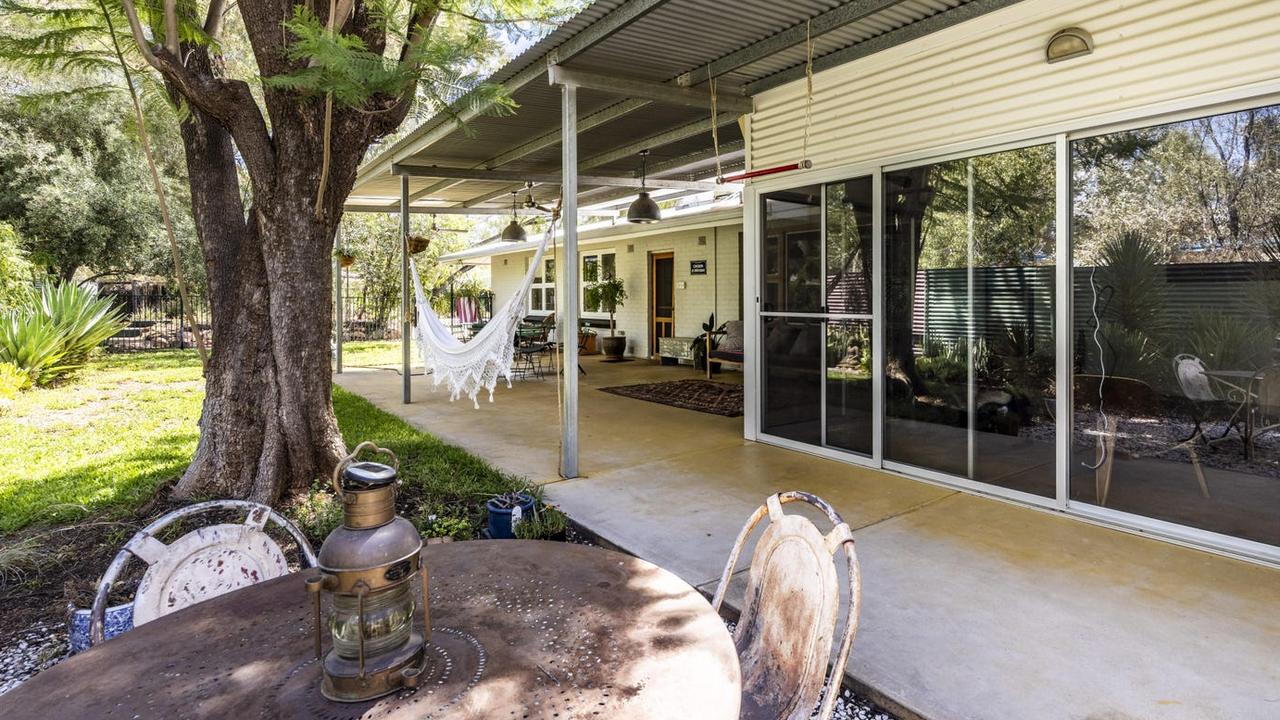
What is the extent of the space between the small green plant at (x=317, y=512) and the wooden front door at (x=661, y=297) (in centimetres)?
825

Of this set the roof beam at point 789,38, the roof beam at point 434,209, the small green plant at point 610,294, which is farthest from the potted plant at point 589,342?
the roof beam at point 789,38

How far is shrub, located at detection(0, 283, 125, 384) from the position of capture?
7945 millimetres

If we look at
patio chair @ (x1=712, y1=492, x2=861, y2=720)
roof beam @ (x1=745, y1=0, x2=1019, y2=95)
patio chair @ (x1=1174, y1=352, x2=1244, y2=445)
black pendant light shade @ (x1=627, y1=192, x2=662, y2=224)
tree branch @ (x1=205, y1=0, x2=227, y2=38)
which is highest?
tree branch @ (x1=205, y1=0, x2=227, y2=38)

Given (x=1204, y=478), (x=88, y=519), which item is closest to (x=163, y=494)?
(x=88, y=519)

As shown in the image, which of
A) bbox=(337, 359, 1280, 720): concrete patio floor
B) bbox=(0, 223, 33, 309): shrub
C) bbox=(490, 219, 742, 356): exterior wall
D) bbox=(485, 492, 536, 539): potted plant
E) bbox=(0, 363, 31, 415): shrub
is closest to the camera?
bbox=(337, 359, 1280, 720): concrete patio floor

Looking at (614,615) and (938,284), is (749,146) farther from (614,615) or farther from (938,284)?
(614,615)

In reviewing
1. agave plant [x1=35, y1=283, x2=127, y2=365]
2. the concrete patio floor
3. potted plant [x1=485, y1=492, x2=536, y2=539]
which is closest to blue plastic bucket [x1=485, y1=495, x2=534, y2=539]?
potted plant [x1=485, y1=492, x2=536, y2=539]

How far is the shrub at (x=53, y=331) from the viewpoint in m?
7.95

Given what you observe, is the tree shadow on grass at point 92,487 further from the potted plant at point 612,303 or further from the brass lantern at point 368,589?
the potted plant at point 612,303

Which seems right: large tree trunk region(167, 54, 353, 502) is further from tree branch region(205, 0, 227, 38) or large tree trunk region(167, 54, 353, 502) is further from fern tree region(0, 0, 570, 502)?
tree branch region(205, 0, 227, 38)

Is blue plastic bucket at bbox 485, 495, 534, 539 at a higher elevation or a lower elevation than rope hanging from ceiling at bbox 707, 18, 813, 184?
lower

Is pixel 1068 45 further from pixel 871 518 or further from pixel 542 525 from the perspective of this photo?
pixel 542 525

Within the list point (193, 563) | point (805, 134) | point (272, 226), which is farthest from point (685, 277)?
point (193, 563)

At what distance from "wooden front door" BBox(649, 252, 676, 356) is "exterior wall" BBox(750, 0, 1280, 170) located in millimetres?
6689
